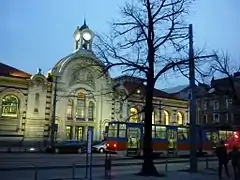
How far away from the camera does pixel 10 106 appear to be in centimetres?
5072

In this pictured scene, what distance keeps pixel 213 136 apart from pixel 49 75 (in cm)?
2636

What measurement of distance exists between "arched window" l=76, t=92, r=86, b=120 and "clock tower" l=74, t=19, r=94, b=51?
8.53 meters

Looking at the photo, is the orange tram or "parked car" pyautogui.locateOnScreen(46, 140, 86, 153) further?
"parked car" pyautogui.locateOnScreen(46, 140, 86, 153)

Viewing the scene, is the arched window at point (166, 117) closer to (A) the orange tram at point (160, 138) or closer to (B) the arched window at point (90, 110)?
(B) the arched window at point (90, 110)

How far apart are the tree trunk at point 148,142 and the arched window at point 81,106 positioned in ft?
122

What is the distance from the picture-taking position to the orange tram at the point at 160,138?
34.7 meters

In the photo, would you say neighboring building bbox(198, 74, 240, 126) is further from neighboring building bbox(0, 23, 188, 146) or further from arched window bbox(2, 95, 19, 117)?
arched window bbox(2, 95, 19, 117)

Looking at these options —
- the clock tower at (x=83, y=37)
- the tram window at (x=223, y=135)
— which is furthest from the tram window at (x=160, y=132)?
the clock tower at (x=83, y=37)

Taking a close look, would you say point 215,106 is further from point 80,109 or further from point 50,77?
point 50,77

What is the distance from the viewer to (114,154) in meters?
35.9

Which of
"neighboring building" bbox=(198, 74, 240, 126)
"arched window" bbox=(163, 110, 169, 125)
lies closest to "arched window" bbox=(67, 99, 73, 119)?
"arched window" bbox=(163, 110, 169, 125)

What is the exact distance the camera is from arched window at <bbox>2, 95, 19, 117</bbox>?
50.0 meters

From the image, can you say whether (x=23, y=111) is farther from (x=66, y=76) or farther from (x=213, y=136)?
(x=213, y=136)

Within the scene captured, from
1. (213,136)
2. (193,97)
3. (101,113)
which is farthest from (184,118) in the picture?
(193,97)
